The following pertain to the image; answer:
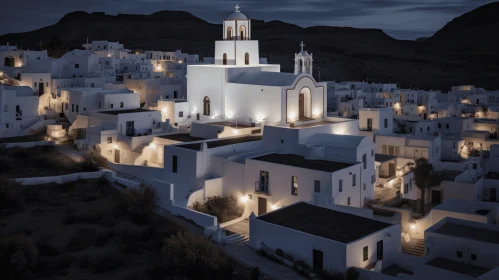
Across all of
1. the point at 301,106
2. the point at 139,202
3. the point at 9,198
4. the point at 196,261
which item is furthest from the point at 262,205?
the point at 9,198

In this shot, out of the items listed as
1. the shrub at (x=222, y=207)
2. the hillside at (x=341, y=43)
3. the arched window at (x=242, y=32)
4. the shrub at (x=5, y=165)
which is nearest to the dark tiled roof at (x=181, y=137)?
the shrub at (x=222, y=207)

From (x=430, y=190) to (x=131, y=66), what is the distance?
26547 mm

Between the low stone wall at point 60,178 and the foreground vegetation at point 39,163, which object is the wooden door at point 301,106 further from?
the low stone wall at point 60,178

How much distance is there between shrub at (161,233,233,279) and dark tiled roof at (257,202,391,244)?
2541 mm

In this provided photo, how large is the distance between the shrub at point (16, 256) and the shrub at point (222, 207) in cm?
681

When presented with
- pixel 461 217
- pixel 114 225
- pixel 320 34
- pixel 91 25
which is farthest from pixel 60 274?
pixel 320 34

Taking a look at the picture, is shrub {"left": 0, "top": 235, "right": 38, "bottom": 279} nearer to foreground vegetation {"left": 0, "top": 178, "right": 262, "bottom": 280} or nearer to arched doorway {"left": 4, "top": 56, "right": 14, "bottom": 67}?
foreground vegetation {"left": 0, "top": 178, "right": 262, "bottom": 280}

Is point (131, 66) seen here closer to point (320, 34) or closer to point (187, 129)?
point (187, 129)

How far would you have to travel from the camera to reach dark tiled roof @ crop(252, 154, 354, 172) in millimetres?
22094

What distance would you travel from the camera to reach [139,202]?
21.6 metres

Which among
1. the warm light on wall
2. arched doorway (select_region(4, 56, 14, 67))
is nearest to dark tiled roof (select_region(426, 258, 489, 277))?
the warm light on wall

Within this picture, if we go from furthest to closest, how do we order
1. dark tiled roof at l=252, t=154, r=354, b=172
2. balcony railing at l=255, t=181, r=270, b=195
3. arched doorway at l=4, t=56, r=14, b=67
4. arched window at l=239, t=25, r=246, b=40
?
arched doorway at l=4, t=56, r=14, b=67, arched window at l=239, t=25, r=246, b=40, balcony railing at l=255, t=181, r=270, b=195, dark tiled roof at l=252, t=154, r=354, b=172

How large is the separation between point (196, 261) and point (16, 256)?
4.75m

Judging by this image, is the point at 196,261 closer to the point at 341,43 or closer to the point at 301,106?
the point at 301,106
